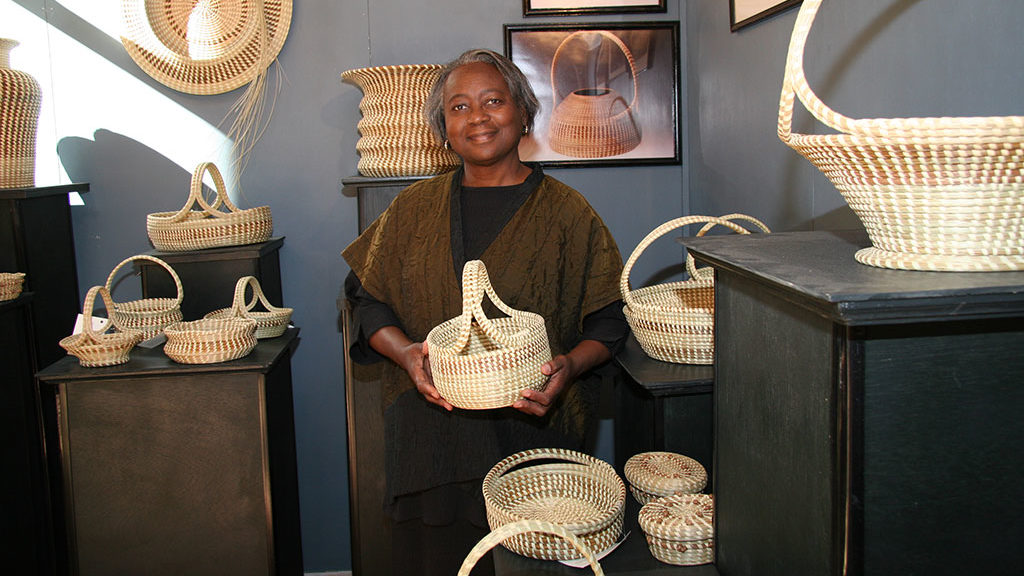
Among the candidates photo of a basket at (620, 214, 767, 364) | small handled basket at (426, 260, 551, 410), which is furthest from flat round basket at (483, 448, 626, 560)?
photo of a basket at (620, 214, 767, 364)

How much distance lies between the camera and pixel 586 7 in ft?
9.22

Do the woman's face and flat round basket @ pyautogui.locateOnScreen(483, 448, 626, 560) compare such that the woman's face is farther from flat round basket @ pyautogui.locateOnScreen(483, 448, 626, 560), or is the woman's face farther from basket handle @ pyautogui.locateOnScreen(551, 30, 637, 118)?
basket handle @ pyautogui.locateOnScreen(551, 30, 637, 118)

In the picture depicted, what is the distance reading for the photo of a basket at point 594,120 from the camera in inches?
112

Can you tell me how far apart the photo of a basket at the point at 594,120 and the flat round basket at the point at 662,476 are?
1415 millimetres

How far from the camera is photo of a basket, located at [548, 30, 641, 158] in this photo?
112 inches

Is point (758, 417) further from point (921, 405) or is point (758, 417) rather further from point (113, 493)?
point (113, 493)

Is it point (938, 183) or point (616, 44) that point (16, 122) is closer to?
point (616, 44)

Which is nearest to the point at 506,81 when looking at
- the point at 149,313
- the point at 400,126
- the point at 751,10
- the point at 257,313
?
the point at 400,126

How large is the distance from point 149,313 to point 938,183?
7.56 feet

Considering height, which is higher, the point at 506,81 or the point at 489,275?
the point at 506,81

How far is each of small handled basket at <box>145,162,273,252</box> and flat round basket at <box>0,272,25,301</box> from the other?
0.39 metres

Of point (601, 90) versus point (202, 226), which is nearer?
point (202, 226)


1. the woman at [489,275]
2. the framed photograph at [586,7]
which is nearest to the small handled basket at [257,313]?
the woman at [489,275]

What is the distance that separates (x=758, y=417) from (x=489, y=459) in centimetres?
99
